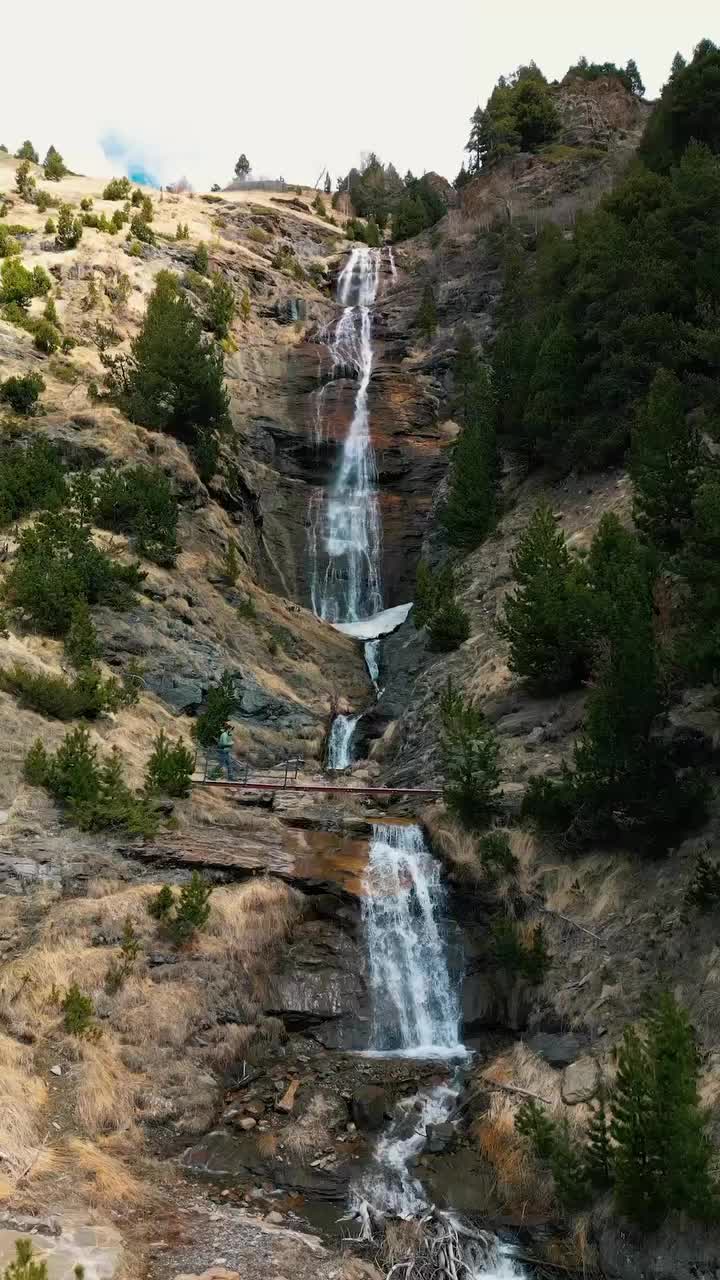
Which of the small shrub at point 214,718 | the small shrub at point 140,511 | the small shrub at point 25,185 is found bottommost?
the small shrub at point 214,718

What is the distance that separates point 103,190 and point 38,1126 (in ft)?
A: 172

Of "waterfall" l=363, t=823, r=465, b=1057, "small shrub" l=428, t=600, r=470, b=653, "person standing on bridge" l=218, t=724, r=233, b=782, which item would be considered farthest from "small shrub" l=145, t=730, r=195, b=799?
"small shrub" l=428, t=600, r=470, b=653

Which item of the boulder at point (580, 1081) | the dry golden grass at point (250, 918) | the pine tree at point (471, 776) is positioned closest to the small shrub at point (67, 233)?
the pine tree at point (471, 776)

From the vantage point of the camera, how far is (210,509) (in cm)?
3127

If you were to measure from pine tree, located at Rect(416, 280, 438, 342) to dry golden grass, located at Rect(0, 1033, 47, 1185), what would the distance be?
139ft

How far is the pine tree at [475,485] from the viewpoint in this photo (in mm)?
30531

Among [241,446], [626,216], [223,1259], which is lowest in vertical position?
[223,1259]

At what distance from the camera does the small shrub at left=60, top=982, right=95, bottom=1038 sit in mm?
12156

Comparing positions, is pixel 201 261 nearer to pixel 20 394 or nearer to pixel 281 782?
pixel 20 394

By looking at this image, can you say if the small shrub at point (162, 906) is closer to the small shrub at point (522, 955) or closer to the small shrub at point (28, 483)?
the small shrub at point (522, 955)

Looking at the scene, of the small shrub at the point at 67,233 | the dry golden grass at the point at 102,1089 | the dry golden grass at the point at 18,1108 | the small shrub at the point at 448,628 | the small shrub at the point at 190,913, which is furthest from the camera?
the small shrub at the point at 67,233

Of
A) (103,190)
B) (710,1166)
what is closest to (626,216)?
(710,1166)

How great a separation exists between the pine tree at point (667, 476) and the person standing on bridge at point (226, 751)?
32.2ft

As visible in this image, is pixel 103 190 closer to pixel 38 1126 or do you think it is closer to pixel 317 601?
pixel 317 601
